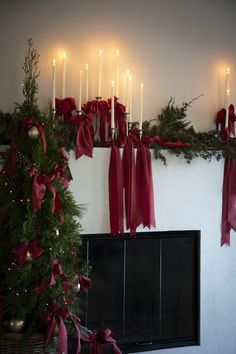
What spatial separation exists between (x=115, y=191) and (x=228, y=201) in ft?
2.58

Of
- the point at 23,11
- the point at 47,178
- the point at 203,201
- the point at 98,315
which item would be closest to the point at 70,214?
the point at 47,178

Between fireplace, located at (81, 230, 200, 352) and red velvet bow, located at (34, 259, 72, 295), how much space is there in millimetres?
527

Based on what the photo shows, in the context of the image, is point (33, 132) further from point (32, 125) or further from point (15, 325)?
point (15, 325)

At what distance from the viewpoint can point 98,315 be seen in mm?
2707

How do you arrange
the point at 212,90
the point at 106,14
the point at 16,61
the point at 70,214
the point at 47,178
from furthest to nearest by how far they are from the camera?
the point at 212,90, the point at 106,14, the point at 16,61, the point at 70,214, the point at 47,178

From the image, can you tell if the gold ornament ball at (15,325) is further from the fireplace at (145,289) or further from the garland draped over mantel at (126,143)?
the garland draped over mantel at (126,143)

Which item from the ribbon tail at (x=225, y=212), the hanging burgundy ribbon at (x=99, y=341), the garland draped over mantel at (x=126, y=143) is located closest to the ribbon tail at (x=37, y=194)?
the garland draped over mantel at (x=126, y=143)

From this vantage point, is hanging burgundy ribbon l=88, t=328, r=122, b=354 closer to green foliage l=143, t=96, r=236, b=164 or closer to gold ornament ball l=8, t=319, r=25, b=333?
gold ornament ball l=8, t=319, r=25, b=333

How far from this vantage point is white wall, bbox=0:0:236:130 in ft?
8.79

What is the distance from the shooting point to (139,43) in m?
2.92

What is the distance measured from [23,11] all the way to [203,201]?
Answer: 162 centimetres

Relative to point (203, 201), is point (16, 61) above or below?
above

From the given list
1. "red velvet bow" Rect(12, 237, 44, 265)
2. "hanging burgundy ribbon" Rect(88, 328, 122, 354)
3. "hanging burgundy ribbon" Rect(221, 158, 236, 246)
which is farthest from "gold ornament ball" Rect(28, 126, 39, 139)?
"hanging burgundy ribbon" Rect(221, 158, 236, 246)

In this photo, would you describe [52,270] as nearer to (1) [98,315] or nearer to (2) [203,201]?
(1) [98,315]
